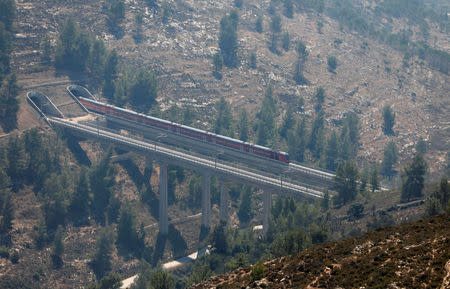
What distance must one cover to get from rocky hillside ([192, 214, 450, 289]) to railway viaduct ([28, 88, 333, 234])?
59863 mm

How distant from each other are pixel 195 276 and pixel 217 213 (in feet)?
156

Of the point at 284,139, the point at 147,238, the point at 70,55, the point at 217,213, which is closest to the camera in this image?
the point at 147,238

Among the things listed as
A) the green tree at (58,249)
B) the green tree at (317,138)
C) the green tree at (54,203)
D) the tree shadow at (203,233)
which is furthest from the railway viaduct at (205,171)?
the green tree at (317,138)

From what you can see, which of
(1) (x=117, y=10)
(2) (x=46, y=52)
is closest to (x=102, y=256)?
(2) (x=46, y=52)

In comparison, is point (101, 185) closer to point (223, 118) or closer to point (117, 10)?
point (223, 118)

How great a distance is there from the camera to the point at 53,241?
117688mm

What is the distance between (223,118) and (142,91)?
27.2m

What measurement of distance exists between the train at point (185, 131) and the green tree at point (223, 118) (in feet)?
66.6

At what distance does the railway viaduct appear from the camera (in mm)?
120769

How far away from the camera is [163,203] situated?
13312cm

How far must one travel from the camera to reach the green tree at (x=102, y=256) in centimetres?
11644

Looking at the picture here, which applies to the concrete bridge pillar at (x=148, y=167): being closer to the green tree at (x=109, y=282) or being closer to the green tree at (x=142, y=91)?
the green tree at (x=142, y=91)

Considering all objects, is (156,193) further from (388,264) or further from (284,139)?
(388,264)

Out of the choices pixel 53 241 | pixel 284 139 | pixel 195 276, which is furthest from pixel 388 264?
pixel 284 139
